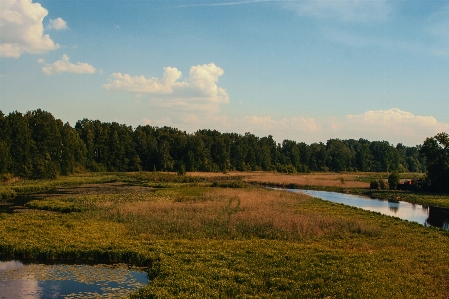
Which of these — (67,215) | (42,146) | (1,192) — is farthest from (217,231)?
(42,146)

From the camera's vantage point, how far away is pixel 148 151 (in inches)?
5507

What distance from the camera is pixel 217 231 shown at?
29438mm

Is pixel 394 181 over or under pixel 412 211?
over

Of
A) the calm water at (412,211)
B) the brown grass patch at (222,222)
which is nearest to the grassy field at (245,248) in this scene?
the brown grass patch at (222,222)

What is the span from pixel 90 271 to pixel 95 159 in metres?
116

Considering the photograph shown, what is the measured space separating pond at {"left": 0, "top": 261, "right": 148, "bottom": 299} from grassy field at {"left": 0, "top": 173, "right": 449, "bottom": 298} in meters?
1.27

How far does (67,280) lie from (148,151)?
122 meters

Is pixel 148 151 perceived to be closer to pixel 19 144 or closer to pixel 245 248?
pixel 19 144

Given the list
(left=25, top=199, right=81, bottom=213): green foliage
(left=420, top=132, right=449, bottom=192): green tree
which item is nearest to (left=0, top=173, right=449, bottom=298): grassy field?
(left=25, top=199, right=81, bottom=213): green foliage

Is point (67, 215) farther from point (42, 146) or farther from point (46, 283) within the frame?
point (42, 146)

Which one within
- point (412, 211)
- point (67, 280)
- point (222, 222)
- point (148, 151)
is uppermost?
point (148, 151)

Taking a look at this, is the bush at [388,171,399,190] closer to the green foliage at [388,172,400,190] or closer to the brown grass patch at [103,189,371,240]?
the green foliage at [388,172,400,190]

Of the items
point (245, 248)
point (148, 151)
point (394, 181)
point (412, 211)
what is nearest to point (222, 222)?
point (245, 248)

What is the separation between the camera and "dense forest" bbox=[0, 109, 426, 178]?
86.4 m
